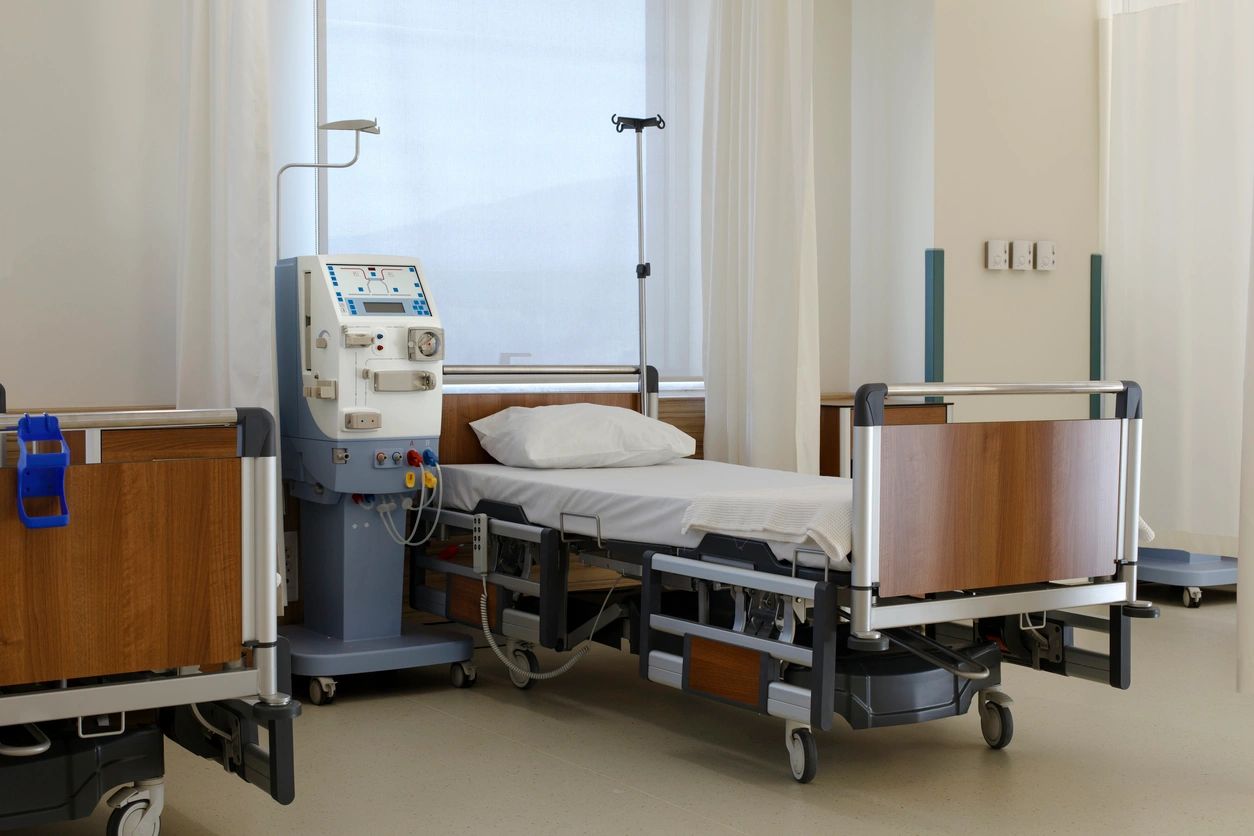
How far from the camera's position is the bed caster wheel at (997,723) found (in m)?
3.49

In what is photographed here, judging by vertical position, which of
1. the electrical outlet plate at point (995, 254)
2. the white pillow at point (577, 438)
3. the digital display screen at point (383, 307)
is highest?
the electrical outlet plate at point (995, 254)

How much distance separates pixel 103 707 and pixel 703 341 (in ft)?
10.8

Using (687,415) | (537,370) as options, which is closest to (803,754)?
(537,370)

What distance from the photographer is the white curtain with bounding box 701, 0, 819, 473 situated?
5125 millimetres

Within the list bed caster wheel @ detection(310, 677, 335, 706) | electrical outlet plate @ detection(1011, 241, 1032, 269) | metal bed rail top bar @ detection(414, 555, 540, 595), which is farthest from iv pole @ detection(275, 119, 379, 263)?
electrical outlet plate @ detection(1011, 241, 1032, 269)

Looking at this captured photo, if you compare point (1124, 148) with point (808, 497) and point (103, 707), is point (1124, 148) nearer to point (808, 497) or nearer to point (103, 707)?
point (808, 497)

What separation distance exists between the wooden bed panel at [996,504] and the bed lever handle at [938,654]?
7.5 inches

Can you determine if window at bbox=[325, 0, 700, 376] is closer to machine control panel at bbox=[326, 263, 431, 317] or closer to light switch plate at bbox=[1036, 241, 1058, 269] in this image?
machine control panel at bbox=[326, 263, 431, 317]

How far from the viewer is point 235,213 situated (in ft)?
13.3

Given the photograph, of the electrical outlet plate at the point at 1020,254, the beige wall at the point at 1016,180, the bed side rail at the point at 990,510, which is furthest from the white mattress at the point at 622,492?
the electrical outlet plate at the point at 1020,254

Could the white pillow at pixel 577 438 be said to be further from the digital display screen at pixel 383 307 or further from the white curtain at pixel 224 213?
the white curtain at pixel 224 213

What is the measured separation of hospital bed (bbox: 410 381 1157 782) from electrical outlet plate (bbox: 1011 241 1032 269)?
2633 mm

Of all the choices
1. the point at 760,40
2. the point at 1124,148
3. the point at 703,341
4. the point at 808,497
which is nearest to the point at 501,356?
the point at 703,341

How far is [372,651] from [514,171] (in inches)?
81.3
